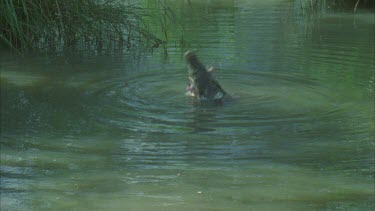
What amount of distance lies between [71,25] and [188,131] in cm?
469

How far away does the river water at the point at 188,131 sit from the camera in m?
5.70

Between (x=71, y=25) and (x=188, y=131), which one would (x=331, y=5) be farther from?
(x=188, y=131)

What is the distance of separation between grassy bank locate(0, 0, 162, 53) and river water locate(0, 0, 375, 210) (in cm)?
39

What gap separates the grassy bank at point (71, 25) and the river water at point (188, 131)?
0.39 metres

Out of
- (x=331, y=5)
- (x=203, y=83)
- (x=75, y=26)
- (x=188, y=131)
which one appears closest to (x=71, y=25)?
(x=75, y=26)

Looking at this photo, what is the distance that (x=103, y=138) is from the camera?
281 inches

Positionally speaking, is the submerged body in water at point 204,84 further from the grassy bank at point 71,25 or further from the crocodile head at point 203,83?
the grassy bank at point 71,25

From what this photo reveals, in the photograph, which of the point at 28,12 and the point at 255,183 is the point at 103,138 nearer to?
the point at 255,183

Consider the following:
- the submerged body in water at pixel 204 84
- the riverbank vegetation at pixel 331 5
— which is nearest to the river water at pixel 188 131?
the submerged body in water at pixel 204 84

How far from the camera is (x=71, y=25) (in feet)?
37.7

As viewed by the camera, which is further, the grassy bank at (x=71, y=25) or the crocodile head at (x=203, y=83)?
the grassy bank at (x=71, y=25)

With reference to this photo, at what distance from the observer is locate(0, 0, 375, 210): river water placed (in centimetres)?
570

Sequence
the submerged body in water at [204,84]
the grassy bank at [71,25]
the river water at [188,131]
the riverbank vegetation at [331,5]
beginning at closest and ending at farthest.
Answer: the river water at [188,131]
the submerged body in water at [204,84]
the grassy bank at [71,25]
the riverbank vegetation at [331,5]

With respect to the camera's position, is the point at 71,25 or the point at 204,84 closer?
the point at 204,84
